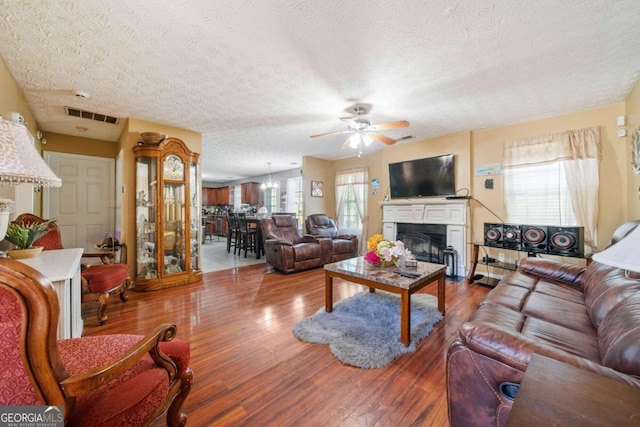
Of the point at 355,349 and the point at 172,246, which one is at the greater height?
the point at 172,246

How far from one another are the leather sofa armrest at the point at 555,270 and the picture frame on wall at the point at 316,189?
4.43 metres

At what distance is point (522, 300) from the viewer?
6.26ft

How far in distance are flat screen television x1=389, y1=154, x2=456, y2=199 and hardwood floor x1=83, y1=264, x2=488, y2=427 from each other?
1964mm

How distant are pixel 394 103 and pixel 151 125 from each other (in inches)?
136

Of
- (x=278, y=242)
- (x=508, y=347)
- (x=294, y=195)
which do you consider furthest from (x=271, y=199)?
→ (x=508, y=347)

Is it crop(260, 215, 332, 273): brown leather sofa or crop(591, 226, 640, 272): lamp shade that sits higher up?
crop(591, 226, 640, 272): lamp shade

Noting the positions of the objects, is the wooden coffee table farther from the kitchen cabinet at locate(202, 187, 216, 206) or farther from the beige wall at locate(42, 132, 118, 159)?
the kitchen cabinet at locate(202, 187, 216, 206)

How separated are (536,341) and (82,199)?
6057 millimetres

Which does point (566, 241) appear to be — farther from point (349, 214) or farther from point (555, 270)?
point (349, 214)

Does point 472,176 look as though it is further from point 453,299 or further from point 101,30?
point 101,30

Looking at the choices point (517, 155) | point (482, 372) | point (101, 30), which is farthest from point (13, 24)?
point (517, 155)

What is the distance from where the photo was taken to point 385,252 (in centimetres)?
260

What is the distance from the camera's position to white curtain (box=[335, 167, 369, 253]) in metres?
5.80

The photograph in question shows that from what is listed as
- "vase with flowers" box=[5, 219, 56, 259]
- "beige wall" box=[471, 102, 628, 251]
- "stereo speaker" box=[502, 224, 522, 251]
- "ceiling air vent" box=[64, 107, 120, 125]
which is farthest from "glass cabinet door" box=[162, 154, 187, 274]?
"beige wall" box=[471, 102, 628, 251]
